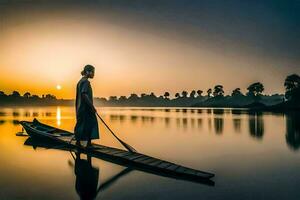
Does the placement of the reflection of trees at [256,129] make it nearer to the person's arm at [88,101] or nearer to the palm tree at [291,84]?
the person's arm at [88,101]

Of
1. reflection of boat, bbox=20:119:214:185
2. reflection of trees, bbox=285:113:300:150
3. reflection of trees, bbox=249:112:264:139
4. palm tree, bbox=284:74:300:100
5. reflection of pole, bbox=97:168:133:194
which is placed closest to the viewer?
reflection of pole, bbox=97:168:133:194

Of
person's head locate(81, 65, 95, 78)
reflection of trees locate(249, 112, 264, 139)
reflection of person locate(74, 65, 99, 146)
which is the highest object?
person's head locate(81, 65, 95, 78)

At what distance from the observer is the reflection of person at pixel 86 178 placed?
602cm

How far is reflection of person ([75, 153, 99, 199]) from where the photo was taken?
6022 millimetres

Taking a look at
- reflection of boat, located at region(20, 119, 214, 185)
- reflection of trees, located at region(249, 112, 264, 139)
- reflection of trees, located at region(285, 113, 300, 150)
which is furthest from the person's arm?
reflection of trees, located at region(249, 112, 264, 139)

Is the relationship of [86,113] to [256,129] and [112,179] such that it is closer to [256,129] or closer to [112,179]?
[112,179]

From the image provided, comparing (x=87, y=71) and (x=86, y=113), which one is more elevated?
(x=87, y=71)

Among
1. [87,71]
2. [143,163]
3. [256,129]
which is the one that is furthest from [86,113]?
[256,129]

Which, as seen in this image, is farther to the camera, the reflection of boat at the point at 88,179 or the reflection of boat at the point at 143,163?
the reflection of boat at the point at 143,163

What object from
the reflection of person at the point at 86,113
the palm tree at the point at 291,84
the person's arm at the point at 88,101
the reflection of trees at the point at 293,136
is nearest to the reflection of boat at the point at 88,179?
the reflection of person at the point at 86,113

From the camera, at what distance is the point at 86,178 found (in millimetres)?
7371

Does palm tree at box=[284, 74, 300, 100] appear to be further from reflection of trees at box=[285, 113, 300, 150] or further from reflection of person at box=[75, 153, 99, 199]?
reflection of person at box=[75, 153, 99, 199]

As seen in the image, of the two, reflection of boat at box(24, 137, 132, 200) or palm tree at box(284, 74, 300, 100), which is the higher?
palm tree at box(284, 74, 300, 100)

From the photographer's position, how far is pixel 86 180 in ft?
23.5
